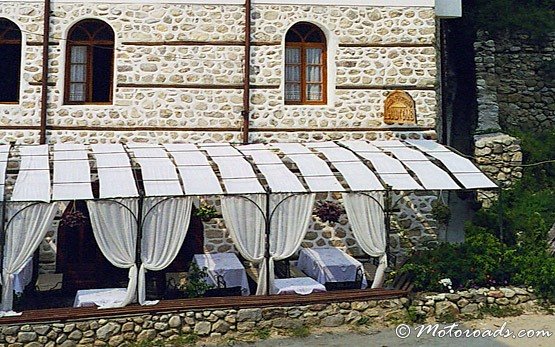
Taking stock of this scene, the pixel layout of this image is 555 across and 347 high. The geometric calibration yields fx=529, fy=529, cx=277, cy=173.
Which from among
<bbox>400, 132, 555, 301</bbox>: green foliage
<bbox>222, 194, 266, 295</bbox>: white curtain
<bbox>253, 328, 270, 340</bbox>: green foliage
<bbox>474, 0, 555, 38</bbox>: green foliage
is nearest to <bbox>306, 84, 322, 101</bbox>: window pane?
<bbox>222, 194, 266, 295</bbox>: white curtain

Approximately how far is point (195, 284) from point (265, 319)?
1052 millimetres

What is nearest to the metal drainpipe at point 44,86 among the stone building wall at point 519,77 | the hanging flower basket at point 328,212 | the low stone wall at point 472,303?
the hanging flower basket at point 328,212

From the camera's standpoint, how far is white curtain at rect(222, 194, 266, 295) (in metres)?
6.98

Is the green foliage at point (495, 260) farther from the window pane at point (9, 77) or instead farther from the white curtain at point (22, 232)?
the window pane at point (9, 77)

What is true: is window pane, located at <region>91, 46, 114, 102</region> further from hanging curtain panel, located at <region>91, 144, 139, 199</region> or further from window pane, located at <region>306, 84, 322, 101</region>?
window pane, located at <region>306, 84, 322, 101</region>

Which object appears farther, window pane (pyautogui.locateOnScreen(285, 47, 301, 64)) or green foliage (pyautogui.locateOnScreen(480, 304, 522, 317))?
window pane (pyautogui.locateOnScreen(285, 47, 301, 64))

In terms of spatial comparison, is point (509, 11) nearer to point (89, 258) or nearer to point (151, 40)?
point (151, 40)

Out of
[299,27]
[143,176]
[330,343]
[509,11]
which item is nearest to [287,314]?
[330,343]

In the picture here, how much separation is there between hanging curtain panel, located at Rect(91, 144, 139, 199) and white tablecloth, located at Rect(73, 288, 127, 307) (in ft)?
4.08

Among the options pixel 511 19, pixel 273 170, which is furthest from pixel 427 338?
pixel 511 19

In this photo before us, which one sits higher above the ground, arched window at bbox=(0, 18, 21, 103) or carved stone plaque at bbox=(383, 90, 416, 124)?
arched window at bbox=(0, 18, 21, 103)

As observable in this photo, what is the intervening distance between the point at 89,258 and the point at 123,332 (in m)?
2.66

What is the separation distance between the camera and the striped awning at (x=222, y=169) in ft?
22.2

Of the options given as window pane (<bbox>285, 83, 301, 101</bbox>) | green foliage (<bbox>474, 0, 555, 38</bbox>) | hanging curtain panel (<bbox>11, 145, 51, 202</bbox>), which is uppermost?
green foliage (<bbox>474, 0, 555, 38</bbox>)
